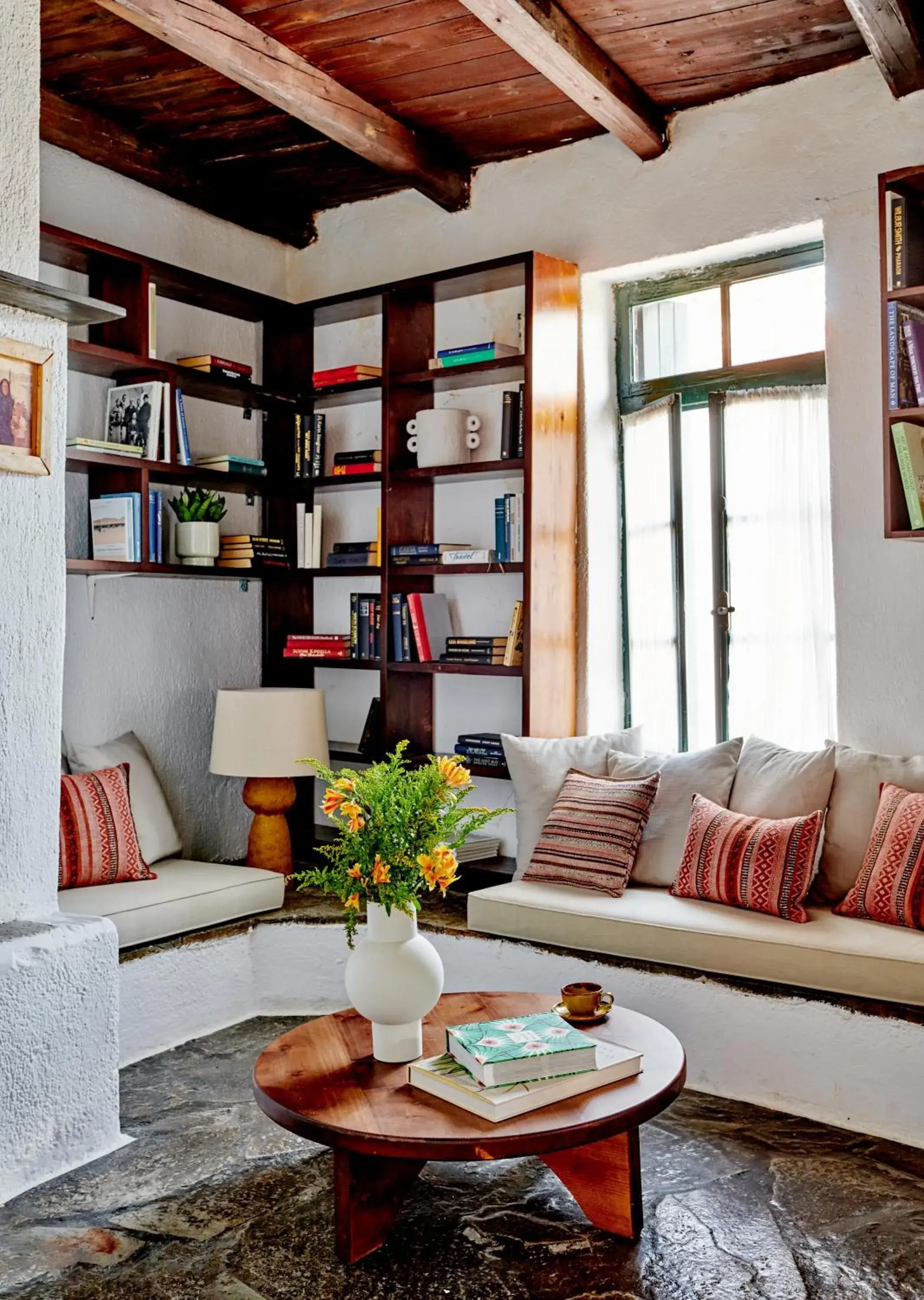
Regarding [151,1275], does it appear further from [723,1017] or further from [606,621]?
[606,621]

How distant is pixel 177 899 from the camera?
376 cm

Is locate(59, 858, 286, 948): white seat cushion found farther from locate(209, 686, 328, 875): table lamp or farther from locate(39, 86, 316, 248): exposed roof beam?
locate(39, 86, 316, 248): exposed roof beam

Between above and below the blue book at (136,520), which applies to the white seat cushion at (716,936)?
below

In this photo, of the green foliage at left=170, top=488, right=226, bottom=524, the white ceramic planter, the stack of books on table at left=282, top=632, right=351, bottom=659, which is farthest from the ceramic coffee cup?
the green foliage at left=170, top=488, right=226, bottom=524

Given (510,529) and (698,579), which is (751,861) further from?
(510,529)

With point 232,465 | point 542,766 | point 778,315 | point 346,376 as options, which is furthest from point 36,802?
point 778,315

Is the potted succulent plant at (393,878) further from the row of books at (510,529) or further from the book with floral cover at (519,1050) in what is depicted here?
the row of books at (510,529)

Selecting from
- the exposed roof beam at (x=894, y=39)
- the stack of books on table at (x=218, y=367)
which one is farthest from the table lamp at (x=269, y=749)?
the exposed roof beam at (x=894, y=39)

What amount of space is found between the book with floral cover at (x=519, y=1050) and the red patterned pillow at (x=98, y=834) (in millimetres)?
1727

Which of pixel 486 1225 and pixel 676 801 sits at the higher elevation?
pixel 676 801

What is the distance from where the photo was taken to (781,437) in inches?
159

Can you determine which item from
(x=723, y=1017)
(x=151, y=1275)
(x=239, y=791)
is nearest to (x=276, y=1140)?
(x=151, y=1275)

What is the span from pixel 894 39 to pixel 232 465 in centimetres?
266

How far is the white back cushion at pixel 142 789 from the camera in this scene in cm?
407
